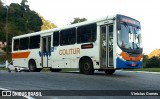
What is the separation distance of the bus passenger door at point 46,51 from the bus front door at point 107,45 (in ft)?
19.6

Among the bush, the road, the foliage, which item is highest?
the foliage

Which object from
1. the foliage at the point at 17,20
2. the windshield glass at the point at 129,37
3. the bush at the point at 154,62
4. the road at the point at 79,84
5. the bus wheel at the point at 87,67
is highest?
the foliage at the point at 17,20

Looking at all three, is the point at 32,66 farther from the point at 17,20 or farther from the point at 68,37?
the point at 17,20

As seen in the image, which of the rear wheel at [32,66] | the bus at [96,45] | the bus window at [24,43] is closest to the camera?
the bus at [96,45]

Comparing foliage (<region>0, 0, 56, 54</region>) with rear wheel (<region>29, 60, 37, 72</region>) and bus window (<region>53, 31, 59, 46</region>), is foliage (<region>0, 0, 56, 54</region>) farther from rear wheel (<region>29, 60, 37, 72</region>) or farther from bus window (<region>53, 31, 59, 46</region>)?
bus window (<region>53, 31, 59, 46</region>)

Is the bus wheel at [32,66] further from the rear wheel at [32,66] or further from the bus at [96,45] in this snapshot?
the bus at [96,45]

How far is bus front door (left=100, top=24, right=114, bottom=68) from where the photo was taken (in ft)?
57.4

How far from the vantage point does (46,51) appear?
76.5ft

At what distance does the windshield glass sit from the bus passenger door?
7026 mm

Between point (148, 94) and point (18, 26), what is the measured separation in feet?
235

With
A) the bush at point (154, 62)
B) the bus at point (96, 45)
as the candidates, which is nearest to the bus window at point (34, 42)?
the bus at point (96, 45)

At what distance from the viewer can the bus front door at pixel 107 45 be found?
17500 mm

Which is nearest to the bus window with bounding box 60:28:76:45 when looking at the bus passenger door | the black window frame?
the black window frame

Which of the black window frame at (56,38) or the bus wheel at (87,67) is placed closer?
the bus wheel at (87,67)
